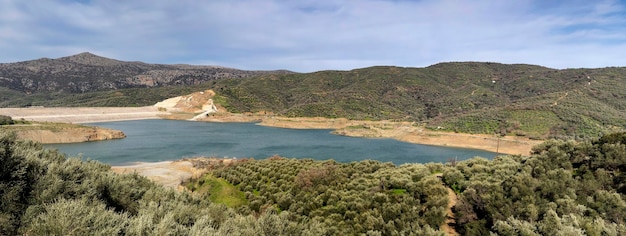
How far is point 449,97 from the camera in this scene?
12381 centimetres

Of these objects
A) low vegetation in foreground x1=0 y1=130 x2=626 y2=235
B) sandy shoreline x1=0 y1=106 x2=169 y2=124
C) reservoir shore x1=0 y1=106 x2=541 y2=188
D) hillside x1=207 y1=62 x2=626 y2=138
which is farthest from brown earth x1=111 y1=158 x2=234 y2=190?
sandy shoreline x1=0 y1=106 x2=169 y2=124

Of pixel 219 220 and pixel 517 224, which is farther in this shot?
pixel 517 224

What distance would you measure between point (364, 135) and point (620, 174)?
61.2 m

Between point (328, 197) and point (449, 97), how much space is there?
384ft

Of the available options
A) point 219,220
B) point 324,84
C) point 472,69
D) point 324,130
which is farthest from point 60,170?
point 472,69

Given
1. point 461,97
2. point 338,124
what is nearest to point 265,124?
point 338,124

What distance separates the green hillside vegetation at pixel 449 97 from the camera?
69.3 m

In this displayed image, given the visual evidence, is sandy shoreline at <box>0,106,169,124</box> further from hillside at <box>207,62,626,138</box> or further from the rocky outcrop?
the rocky outcrop

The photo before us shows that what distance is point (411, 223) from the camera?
1423 centimetres

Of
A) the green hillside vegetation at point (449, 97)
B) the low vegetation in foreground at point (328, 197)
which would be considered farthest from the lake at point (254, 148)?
the low vegetation in foreground at point (328, 197)

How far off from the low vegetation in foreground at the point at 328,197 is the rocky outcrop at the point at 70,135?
155 feet

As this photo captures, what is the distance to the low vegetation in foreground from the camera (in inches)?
256

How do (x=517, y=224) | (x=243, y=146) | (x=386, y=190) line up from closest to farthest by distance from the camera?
1. (x=517, y=224)
2. (x=386, y=190)
3. (x=243, y=146)

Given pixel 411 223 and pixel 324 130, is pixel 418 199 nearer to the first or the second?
pixel 411 223
